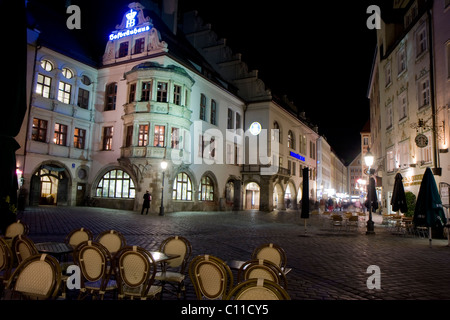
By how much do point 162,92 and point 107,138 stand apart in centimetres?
692

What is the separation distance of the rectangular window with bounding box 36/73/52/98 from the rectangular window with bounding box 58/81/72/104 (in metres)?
0.94

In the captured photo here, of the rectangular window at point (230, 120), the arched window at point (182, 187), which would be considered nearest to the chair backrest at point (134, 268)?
the arched window at point (182, 187)

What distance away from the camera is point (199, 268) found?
4.32 m

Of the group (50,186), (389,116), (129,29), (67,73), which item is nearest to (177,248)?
(389,116)

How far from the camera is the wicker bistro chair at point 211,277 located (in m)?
4.17

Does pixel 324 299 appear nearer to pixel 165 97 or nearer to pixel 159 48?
pixel 165 97

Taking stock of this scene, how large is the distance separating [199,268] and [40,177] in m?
26.4

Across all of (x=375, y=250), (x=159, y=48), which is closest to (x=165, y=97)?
(x=159, y=48)

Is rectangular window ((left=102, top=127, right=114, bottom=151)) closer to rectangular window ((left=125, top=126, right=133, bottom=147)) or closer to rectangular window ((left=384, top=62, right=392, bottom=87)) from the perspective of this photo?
rectangular window ((left=125, top=126, right=133, bottom=147))

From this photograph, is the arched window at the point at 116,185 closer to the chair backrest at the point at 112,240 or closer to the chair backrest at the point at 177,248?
the chair backrest at the point at 112,240

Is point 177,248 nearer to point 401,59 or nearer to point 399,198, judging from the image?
point 399,198

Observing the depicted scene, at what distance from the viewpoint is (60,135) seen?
27516 millimetres

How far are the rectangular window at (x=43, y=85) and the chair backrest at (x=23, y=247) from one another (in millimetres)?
24160

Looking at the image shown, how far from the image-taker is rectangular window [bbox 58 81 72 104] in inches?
1076
